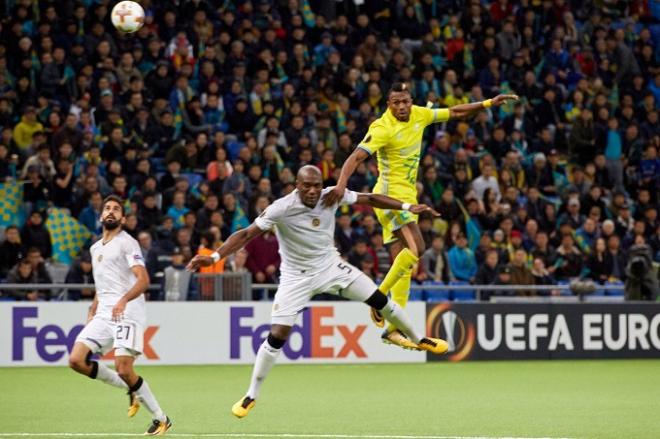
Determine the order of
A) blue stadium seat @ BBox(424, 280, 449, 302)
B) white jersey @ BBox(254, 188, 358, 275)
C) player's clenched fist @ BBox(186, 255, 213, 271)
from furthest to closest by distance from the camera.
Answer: blue stadium seat @ BBox(424, 280, 449, 302) → white jersey @ BBox(254, 188, 358, 275) → player's clenched fist @ BBox(186, 255, 213, 271)

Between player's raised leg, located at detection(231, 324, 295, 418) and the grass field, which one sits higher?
player's raised leg, located at detection(231, 324, 295, 418)

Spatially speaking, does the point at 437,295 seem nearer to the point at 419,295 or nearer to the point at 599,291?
the point at 419,295

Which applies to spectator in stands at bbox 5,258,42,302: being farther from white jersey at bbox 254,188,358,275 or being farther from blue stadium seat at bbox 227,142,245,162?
white jersey at bbox 254,188,358,275

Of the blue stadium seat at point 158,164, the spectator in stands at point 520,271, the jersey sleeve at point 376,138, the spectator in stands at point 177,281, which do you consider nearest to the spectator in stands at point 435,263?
the spectator in stands at point 520,271

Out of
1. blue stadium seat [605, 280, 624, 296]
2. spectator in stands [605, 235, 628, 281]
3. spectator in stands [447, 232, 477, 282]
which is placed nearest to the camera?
spectator in stands [447, 232, 477, 282]

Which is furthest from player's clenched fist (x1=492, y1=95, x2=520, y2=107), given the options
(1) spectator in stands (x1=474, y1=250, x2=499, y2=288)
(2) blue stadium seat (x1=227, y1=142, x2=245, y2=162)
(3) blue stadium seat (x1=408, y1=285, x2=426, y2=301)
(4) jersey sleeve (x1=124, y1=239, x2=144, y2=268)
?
(2) blue stadium seat (x1=227, y1=142, x2=245, y2=162)

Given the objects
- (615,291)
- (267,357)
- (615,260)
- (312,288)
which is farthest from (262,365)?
(615,260)

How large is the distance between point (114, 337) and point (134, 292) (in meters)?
0.54

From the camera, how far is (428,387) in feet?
55.1

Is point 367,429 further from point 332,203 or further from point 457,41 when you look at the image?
point 457,41

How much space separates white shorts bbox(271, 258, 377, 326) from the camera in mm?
12570

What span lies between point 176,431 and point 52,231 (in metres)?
9.65

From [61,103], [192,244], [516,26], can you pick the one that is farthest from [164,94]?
[516,26]

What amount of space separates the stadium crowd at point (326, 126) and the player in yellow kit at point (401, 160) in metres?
6.33
